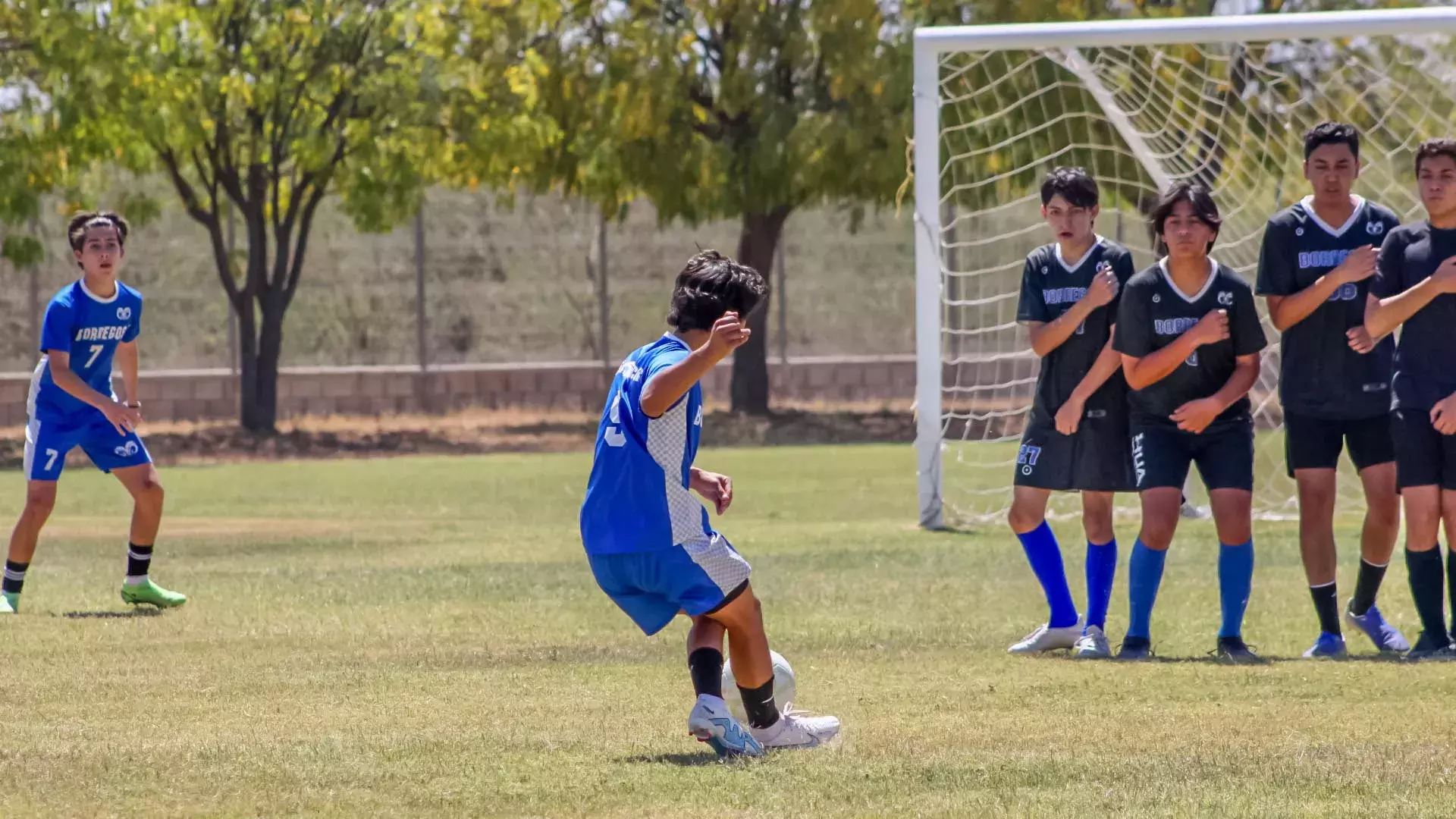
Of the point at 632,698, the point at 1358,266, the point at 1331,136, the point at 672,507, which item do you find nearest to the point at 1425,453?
the point at 1358,266

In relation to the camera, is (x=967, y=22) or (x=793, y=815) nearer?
(x=793, y=815)

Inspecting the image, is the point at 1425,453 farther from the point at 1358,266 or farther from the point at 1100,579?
the point at 1100,579

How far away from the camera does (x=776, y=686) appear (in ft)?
22.4

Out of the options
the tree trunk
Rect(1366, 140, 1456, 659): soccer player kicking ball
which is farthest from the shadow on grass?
the tree trunk

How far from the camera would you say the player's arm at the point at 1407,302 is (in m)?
8.12

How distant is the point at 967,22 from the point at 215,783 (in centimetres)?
2235

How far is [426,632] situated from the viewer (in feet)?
31.6

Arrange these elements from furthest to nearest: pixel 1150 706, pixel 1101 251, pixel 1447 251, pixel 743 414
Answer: pixel 743 414 → pixel 1101 251 → pixel 1447 251 → pixel 1150 706

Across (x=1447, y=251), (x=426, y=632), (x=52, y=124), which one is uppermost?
(x=52, y=124)

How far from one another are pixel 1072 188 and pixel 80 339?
4.94 m

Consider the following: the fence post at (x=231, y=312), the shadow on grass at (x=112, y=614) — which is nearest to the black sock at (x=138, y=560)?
the shadow on grass at (x=112, y=614)

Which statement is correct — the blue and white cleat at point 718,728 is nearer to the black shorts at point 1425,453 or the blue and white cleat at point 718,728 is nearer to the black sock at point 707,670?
the black sock at point 707,670

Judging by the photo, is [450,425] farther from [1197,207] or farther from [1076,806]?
[1076,806]

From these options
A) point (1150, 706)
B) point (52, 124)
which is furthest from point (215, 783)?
point (52, 124)
